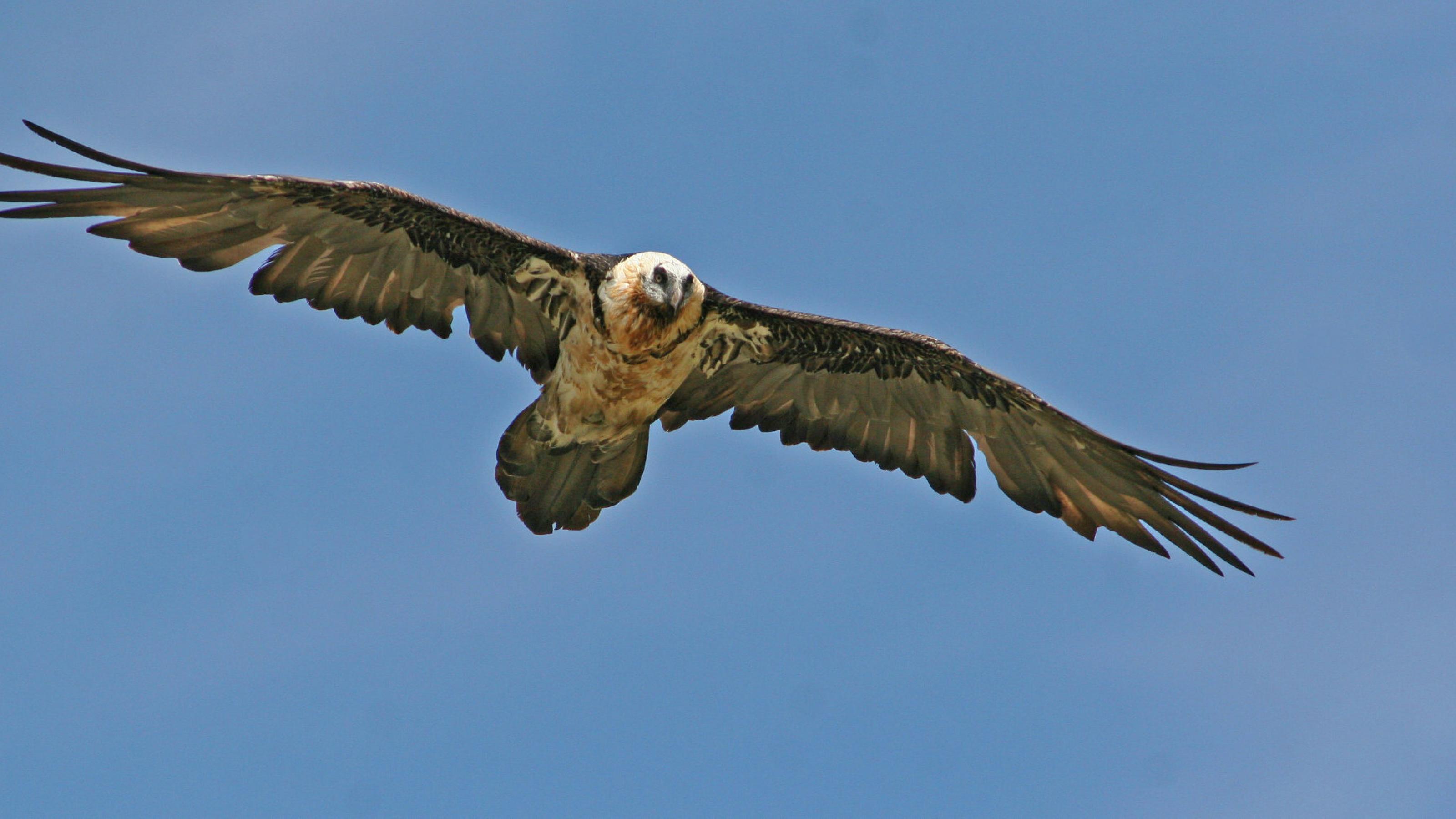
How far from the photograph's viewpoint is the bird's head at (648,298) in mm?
12562

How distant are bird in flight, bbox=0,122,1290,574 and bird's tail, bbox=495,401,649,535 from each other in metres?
0.01

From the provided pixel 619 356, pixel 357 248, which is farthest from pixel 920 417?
pixel 357 248

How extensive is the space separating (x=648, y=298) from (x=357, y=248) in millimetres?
2326

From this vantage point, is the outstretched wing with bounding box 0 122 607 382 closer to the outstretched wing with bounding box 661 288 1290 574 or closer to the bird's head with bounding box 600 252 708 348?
the bird's head with bounding box 600 252 708 348

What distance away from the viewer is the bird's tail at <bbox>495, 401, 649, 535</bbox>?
13.4 meters

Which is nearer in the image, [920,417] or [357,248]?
[357,248]

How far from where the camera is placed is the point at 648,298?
41.4 feet

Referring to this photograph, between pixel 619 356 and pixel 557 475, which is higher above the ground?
pixel 619 356

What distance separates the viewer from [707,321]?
13.5 metres

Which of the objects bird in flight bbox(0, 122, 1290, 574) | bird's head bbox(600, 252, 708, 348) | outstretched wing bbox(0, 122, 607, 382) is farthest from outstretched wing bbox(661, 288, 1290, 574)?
outstretched wing bbox(0, 122, 607, 382)

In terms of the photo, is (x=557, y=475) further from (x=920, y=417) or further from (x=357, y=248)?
(x=920, y=417)

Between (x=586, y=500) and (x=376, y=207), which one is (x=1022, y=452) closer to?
(x=586, y=500)

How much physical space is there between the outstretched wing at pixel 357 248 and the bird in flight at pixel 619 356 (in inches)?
0.5

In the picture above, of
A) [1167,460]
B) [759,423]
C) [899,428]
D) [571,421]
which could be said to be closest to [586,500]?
[571,421]
